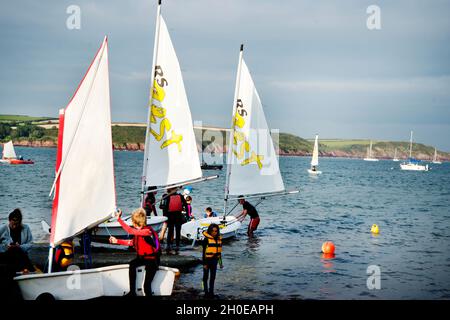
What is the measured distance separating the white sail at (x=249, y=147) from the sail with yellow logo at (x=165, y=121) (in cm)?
413

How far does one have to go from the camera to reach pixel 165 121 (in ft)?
65.8

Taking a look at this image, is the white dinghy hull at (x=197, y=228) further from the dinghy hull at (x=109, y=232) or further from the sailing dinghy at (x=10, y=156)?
the sailing dinghy at (x=10, y=156)

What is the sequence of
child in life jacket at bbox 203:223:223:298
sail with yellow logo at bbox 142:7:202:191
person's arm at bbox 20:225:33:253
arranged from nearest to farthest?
person's arm at bbox 20:225:33:253 → child in life jacket at bbox 203:223:223:298 → sail with yellow logo at bbox 142:7:202:191

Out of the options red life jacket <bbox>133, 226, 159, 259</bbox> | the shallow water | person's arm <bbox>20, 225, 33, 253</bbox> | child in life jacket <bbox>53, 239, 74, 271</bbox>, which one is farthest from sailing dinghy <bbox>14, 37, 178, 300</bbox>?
the shallow water

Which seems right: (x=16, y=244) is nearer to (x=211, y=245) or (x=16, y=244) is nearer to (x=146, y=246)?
(x=146, y=246)

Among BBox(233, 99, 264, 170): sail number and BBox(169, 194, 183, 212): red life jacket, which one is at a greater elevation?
BBox(233, 99, 264, 170): sail number

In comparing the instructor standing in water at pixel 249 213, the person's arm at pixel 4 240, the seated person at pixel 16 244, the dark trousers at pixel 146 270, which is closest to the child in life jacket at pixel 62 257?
the seated person at pixel 16 244

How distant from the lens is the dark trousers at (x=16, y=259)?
11469 millimetres

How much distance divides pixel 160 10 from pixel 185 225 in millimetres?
8690

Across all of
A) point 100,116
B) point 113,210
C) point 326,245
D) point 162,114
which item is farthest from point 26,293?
point 326,245

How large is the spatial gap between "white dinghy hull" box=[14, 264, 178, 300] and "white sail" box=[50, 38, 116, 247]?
853 mm

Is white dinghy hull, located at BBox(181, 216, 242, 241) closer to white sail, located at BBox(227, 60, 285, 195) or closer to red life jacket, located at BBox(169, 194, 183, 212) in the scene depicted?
white sail, located at BBox(227, 60, 285, 195)

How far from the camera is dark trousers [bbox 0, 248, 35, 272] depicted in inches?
452
